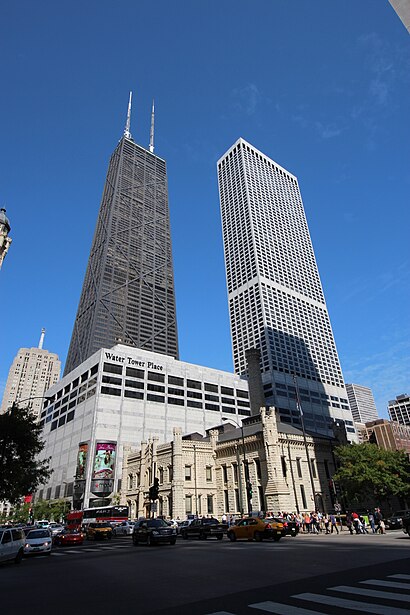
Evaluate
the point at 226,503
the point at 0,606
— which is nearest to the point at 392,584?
the point at 0,606

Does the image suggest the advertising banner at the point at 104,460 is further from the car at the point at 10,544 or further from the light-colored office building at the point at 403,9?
the light-colored office building at the point at 403,9

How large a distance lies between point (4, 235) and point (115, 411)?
49174 mm

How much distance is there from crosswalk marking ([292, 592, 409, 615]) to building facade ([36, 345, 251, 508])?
85281mm

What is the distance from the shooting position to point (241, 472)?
53.5 metres

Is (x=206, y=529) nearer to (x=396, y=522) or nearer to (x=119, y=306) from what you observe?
(x=396, y=522)

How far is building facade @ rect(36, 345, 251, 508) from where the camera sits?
94500mm

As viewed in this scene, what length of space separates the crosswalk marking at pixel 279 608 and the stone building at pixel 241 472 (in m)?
41.3

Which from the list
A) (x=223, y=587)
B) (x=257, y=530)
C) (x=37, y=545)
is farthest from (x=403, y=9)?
(x=37, y=545)

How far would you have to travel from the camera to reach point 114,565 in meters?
16.5

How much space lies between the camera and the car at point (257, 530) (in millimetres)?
26281

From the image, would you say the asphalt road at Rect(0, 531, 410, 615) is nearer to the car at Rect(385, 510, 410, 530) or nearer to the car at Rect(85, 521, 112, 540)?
the car at Rect(85, 521, 112, 540)

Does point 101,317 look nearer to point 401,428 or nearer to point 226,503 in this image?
point 226,503

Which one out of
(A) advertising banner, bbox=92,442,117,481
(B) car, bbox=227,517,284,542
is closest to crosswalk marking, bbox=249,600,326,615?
(B) car, bbox=227,517,284,542

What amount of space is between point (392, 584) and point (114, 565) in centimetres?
1154
